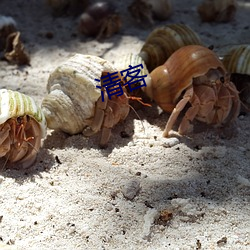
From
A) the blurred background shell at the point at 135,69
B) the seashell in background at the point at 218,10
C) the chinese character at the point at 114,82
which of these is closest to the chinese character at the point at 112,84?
the chinese character at the point at 114,82

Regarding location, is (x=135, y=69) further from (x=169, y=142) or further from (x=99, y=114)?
(x=169, y=142)

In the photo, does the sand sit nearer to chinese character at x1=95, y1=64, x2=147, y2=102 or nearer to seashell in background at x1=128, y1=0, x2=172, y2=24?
chinese character at x1=95, y1=64, x2=147, y2=102

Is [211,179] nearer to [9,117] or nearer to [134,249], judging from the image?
[134,249]

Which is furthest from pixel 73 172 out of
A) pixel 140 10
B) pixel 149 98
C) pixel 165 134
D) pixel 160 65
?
pixel 140 10

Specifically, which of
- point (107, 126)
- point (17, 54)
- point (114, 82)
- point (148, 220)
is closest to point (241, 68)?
point (114, 82)

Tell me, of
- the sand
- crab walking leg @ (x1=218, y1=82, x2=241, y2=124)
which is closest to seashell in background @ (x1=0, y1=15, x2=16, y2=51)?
the sand
